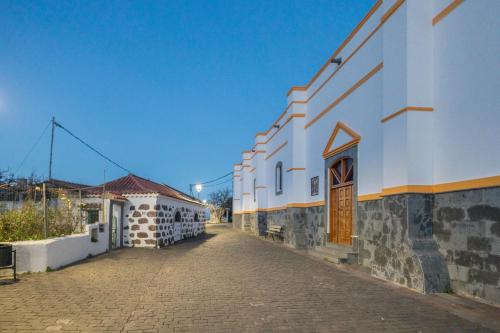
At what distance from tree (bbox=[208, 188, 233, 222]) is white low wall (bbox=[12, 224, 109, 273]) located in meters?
44.3

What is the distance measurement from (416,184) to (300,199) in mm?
8577

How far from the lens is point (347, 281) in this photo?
334 inches

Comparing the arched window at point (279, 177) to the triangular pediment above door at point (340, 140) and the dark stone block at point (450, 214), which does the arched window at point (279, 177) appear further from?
the dark stone block at point (450, 214)

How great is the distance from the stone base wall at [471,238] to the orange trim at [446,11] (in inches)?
137

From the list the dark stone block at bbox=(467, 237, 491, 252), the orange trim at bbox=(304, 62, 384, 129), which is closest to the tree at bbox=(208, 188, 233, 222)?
the orange trim at bbox=(304, 62, 384, 129)

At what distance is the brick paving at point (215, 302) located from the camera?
520 centimetres

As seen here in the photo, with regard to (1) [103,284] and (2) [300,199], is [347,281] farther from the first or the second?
(2) [300,199]

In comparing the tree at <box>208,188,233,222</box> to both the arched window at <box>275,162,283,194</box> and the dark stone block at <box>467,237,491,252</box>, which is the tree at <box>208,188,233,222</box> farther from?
the dark stone block at <box>467,237,491,252</box>

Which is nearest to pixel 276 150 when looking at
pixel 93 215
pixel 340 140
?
pixel 340 140

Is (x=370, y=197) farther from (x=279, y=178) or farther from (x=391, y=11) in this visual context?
(x=279, y=178)

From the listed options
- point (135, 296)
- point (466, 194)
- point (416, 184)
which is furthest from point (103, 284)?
point (466, 194)

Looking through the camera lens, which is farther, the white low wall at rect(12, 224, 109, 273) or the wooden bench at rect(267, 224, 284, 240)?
the wooden bench at rect(267, 224, 284, 240)

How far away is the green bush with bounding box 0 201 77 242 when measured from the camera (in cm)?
980

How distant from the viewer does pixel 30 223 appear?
10.3 meters
